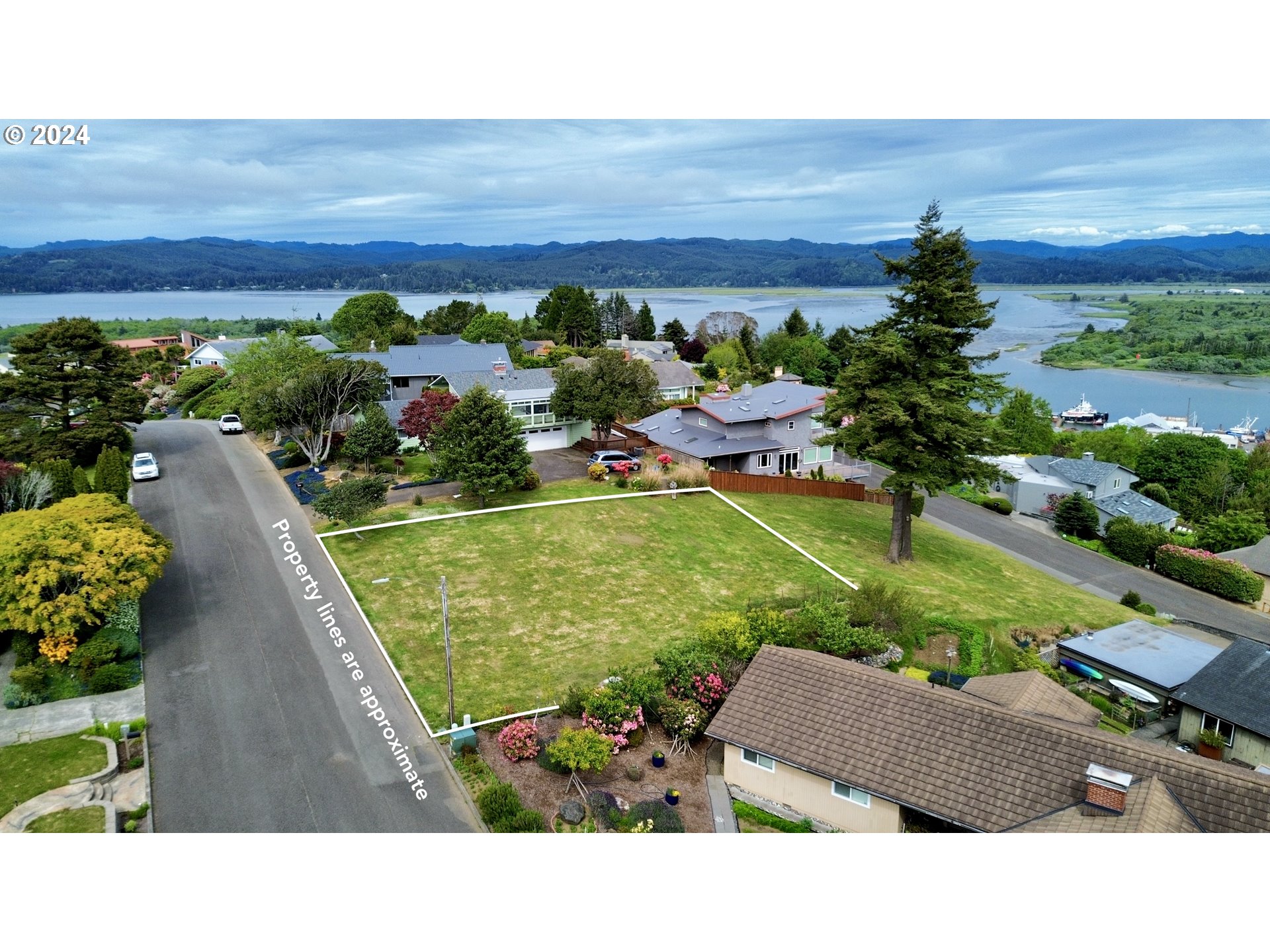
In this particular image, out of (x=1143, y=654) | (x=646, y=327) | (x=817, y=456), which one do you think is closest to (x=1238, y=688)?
(x=1143, y=654)

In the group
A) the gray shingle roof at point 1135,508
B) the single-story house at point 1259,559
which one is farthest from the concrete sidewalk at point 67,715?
the gray shingle roof at point 1135,508

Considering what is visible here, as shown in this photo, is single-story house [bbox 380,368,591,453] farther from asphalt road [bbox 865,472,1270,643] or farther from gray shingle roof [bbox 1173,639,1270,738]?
gray shingle roof [bbox 1173,639,1270,738]

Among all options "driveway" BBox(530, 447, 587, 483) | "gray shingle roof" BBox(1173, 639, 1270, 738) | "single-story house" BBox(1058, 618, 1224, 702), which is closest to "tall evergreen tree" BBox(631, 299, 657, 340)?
"driveway" BBox(530, 447, 587, 483)

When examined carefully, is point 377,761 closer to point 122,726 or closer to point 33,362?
point 122,726

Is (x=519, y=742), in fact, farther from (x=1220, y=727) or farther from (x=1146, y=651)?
(x=1146, y=651)

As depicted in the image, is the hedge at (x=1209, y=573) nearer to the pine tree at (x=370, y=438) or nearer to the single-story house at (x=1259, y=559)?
the single-story house at (x=1259, y=559)

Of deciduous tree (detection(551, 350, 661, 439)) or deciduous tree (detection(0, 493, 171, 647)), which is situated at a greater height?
deciduous tree (detection(551, 350, 661, 439))

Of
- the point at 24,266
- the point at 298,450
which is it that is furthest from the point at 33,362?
the point at 24,266
